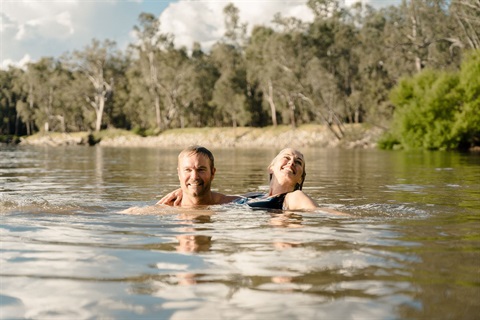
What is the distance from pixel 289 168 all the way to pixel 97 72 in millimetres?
91656

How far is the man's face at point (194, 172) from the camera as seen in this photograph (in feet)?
25.2

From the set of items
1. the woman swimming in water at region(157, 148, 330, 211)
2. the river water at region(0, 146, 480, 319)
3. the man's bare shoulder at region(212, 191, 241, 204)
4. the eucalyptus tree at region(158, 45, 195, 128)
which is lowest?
the river water at region(0, 146, 480, 319)

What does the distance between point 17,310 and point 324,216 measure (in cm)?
478

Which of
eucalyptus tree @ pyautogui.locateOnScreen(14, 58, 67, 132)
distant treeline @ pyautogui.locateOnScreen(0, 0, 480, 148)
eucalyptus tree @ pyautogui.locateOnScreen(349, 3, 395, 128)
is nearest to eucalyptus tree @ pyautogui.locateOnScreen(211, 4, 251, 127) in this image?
distant treeline @ pyautogui.locateOnScreen(0, 0, 480, 148)

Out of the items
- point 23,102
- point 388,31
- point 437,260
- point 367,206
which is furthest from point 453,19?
point 23,102

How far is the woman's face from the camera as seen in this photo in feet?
25.8

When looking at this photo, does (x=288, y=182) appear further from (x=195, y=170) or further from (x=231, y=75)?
(x=231, y=75)

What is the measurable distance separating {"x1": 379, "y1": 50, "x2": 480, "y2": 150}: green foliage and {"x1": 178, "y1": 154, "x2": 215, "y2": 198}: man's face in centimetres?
4064

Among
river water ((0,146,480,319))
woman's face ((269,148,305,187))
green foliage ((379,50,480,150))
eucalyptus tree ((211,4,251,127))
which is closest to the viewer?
river water ((0,146,480,319))

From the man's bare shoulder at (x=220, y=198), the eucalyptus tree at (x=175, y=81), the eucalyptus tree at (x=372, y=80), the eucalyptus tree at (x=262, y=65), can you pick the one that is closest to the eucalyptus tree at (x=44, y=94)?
the eucalyptus tree at (x=175, y=81)

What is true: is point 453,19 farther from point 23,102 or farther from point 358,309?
point 23,102

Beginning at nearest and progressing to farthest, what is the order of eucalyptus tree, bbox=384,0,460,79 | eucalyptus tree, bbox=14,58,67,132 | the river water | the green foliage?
1. the river water
2. the green foliage
3. eucalyptus tree, bbox=384,0,460,79
4. eucalyptus tree, bbox=14,58,67,132

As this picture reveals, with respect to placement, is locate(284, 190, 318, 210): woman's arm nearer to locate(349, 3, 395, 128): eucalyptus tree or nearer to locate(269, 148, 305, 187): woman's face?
locate(269, 148, 305, 187): woman's face

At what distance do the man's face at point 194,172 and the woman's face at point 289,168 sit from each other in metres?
0.85
